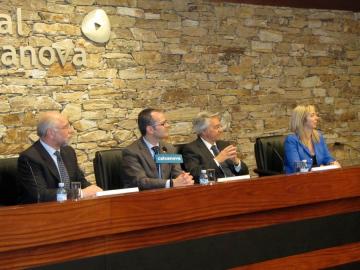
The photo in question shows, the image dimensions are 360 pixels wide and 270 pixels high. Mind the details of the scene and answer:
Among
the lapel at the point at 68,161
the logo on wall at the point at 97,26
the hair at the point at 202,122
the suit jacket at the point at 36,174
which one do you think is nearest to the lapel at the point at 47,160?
the suit jacket at the point at 36,174

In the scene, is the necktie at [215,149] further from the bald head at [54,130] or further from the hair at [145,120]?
the bald head at [54,130]

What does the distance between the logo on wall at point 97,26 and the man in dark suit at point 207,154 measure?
109 centimetres

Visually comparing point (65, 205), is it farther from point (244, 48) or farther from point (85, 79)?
point (244, 48)

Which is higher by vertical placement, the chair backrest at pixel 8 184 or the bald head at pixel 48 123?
the bald head at pixel 48 123

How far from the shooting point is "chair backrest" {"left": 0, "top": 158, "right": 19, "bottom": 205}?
400 cm

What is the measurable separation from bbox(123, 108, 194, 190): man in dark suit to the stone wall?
37.8 inches

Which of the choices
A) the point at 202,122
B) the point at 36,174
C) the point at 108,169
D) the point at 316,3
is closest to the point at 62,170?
the point at 36,174

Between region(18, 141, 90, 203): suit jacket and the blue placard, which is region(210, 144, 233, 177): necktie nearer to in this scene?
the blue placard

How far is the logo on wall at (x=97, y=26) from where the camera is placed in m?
5.18

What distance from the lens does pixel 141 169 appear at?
420 cm

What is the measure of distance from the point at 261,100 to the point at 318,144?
129 cm

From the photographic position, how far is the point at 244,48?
6.23m

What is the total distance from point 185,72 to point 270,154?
3.71 feet

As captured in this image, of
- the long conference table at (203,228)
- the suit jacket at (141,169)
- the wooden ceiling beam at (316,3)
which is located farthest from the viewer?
the wooden ceiling beam at (316,3)
